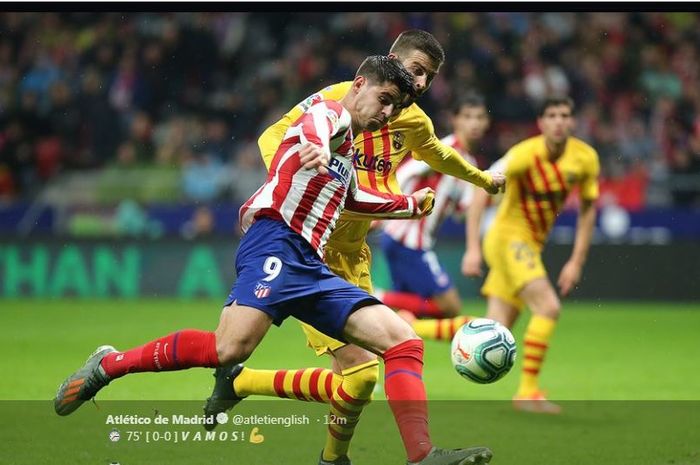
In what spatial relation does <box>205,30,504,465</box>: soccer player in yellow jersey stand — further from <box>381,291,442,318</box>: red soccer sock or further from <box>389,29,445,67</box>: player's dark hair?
<box>381,291,442,318</box>: red soccer sock

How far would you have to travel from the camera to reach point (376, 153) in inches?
224

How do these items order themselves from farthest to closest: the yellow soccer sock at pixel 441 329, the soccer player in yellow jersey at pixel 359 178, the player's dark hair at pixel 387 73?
the yellow soccer sock at pixel 441 329, the soccer player in yellow jersey at pixel 359 178, the player's dark hair at pixel 387 73

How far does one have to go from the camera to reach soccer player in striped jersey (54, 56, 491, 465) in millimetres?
4547

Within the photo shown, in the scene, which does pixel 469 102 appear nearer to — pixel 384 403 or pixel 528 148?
pixel 528 148

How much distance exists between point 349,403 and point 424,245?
339 cm

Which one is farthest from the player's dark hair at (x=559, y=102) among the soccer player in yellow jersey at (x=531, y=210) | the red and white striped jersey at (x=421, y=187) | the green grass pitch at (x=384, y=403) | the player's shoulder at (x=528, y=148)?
the green grass pitch at (x=384, y=403)

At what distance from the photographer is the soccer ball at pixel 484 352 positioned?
16.8ft

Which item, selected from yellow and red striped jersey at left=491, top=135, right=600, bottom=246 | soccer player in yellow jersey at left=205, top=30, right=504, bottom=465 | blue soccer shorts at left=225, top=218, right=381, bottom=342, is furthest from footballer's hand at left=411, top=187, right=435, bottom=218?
yellow and red striped jersey at left=491, top=135, right=600, bottom=246

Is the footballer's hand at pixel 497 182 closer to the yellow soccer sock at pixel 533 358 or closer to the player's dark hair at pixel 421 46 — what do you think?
the player's dark hair at pixel 421 46

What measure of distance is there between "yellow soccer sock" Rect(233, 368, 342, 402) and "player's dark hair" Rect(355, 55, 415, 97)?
4.56ft

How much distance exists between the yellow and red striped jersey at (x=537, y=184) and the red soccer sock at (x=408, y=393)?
3329 mm

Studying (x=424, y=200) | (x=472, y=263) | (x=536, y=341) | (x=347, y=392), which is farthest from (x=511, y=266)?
(x=347, y=392)

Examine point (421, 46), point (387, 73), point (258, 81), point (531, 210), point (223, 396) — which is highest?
point (258, 81)

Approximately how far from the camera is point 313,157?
14.3 feet
